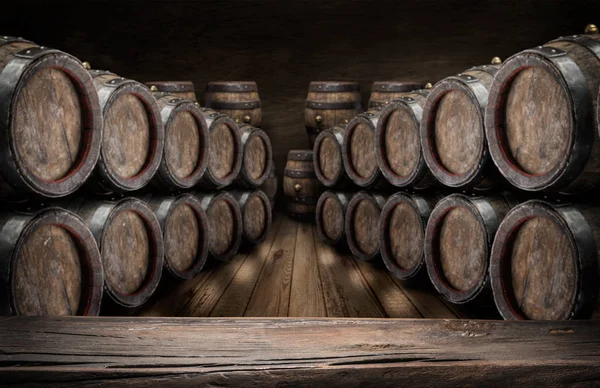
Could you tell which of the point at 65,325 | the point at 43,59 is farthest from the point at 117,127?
the point at 65,325

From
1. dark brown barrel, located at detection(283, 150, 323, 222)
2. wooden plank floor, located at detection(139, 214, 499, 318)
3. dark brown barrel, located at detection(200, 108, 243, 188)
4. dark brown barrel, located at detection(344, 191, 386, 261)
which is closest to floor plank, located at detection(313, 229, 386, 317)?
wooden plank floor, located at detection(139, 214, 499, 318)

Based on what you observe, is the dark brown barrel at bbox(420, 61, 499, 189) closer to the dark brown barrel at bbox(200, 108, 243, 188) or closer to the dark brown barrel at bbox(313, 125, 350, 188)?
the dark brown barrel at bbox(313, 125, 350, 188)

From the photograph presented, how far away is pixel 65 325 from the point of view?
182 centimetres

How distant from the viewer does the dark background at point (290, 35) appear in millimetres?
6383

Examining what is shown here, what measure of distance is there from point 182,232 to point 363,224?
142 centimetres

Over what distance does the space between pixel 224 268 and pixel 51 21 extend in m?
4.09

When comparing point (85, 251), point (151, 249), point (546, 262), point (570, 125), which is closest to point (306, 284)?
point (151, 249)

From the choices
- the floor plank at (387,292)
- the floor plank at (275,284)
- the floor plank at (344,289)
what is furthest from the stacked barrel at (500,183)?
the floor plank at (275,284)

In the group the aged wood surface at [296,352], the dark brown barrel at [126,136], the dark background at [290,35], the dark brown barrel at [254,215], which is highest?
the dark background at [290,35]

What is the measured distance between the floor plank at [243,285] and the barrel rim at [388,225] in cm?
90

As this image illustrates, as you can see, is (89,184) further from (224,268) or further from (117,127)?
(224,268)

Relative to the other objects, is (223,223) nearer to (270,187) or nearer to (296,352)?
(270,187)

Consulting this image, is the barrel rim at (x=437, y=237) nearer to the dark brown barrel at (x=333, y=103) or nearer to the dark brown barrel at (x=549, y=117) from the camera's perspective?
the dark brown barrel at (x=549, y=117)

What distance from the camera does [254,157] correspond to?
199 inches
